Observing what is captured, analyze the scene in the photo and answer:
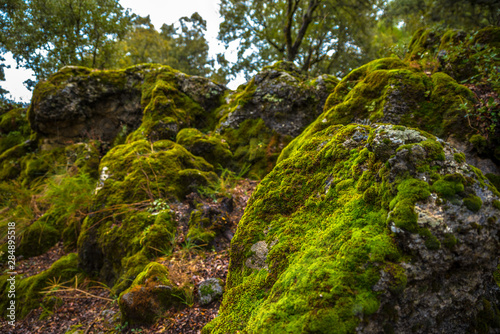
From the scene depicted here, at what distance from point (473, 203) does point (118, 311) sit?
4237mm

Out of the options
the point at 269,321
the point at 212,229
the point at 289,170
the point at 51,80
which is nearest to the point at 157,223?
the point at 212,229

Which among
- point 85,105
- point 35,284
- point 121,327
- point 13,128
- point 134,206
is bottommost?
point 121,327

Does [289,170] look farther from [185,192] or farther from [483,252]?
[185,192]

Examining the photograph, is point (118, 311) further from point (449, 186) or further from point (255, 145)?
point (255, 145)

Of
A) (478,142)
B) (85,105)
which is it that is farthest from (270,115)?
(85,105)

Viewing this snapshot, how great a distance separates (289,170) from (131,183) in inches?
142

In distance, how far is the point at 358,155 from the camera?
93.0 inches

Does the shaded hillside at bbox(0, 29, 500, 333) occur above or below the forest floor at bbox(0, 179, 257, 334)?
above

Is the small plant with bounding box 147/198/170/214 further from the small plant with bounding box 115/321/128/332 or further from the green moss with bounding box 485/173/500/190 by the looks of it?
the green moss with bounding box 485/173/500/190

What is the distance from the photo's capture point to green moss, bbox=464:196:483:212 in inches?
62.6

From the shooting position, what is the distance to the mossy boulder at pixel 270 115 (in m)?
6.59

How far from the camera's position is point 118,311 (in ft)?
11.4

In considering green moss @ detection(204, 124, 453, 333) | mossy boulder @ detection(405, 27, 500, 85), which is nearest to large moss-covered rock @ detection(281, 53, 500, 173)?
mossy boulder @ detection(405, 27, 500, 85)

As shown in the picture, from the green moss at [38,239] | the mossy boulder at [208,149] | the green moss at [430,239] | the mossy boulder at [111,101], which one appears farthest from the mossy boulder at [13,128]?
the green moss at [430,239]
